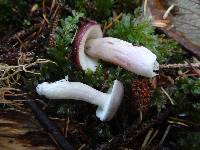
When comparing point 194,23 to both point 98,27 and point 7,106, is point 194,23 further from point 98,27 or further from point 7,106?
point 7,106

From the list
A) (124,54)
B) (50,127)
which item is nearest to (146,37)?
(124,54)

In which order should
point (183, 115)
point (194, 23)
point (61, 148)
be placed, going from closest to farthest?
point (61, 148) < point (183, 115) < point (194, 23)

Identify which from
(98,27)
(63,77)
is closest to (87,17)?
(98,27)

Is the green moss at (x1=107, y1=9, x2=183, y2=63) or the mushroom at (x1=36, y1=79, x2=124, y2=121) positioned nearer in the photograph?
the mushroom at (x1=36, y1=79, x2=124, y2=121)

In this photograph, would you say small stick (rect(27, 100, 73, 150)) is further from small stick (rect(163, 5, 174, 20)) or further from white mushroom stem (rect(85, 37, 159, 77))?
small stick (rect(163, 5, 174, 20))

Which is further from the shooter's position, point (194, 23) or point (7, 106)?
point (194, 23)

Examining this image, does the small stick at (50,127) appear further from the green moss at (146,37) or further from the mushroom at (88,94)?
the green moss at (146,37)

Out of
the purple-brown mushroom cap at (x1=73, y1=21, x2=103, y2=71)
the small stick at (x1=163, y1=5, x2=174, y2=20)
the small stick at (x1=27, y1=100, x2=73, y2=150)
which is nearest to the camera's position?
the small stick at (x1=27, y1=100, x2=73, y2=150)

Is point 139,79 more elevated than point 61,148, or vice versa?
point 139,79

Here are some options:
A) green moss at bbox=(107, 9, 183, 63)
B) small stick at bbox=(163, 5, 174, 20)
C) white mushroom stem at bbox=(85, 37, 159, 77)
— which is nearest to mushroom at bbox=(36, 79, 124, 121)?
white mushroom stem at bbox=(85, 37, 159, 77)
